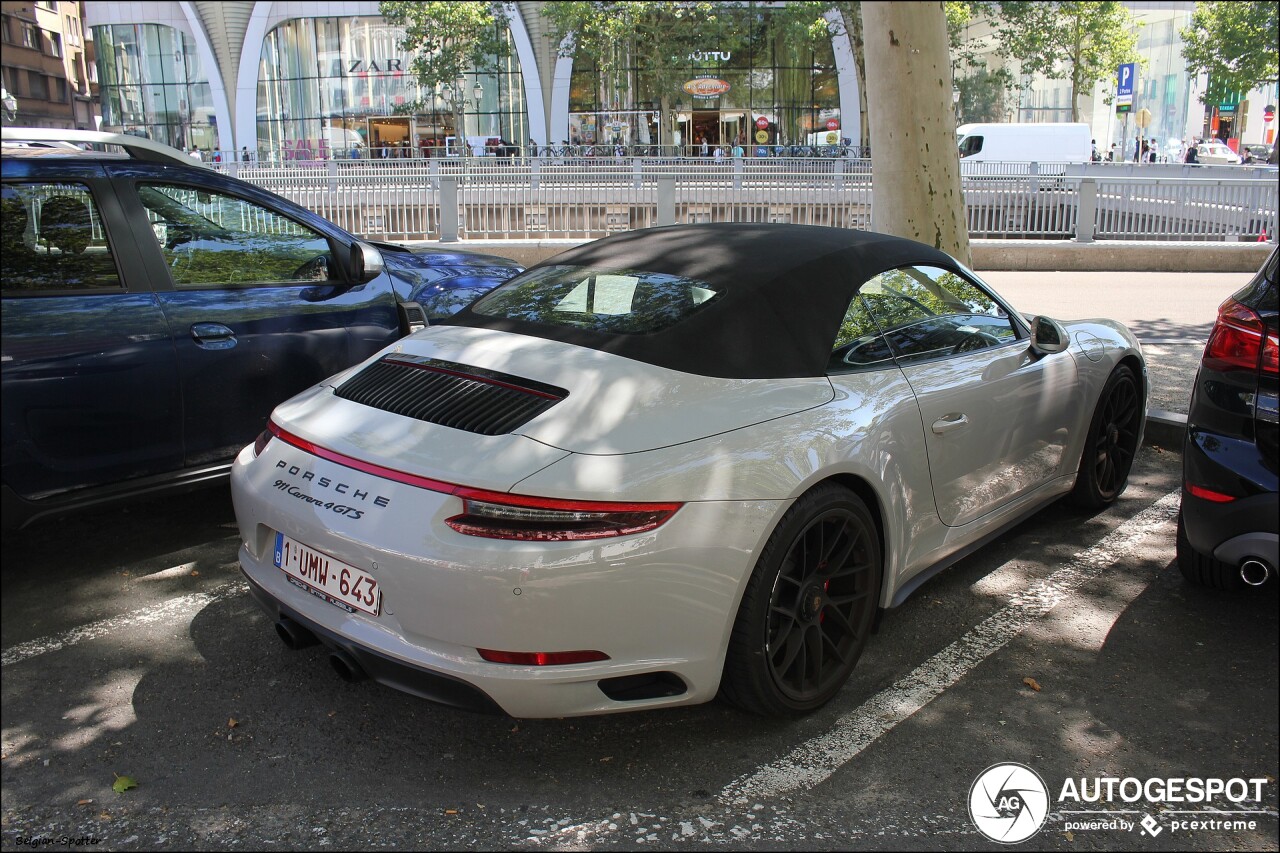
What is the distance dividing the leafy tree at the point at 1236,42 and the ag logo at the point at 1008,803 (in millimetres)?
46652

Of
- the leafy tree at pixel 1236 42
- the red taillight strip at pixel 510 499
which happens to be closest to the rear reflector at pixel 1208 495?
the red taillight strip at pixel 510 499

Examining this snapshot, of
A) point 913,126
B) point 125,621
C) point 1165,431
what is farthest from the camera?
point 913,126

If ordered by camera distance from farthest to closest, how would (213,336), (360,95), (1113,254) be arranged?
(360,95), (1113,254), (213,336)

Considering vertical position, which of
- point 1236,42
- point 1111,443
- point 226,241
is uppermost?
point 1236,42

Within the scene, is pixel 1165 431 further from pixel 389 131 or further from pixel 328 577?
pixel 389 131

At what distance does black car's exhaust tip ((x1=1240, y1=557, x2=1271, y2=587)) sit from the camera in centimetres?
351

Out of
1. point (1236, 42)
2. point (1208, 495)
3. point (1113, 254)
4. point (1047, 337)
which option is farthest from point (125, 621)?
point (1236, 42)

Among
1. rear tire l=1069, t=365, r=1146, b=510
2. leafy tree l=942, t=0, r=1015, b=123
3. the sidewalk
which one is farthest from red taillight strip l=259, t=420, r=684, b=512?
leafy tree l=942, t=0, r=1015, b=123

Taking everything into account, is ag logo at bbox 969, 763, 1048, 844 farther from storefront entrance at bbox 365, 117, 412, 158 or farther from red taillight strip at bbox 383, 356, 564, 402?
storefront entrance at bbox 365, 117, 412, 158

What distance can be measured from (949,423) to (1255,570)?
1176 mm

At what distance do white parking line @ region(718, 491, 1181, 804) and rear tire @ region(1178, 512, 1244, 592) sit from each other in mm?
406

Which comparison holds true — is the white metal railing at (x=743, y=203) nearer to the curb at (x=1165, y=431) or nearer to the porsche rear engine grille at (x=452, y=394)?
the curb at (x=1165, y=431)

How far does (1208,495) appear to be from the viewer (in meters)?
3.64

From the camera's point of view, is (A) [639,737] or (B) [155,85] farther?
(B) [155,85]
